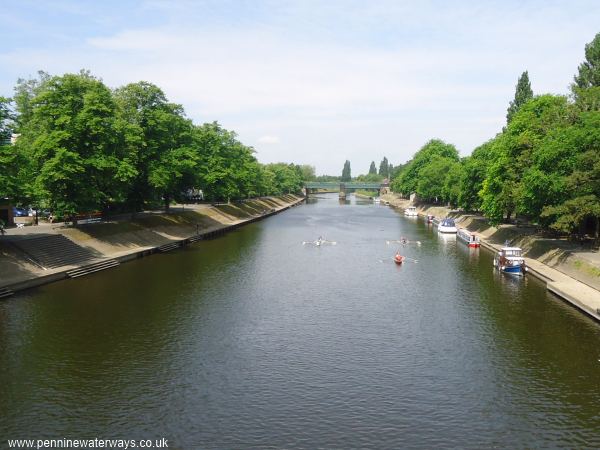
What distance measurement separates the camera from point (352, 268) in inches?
2618

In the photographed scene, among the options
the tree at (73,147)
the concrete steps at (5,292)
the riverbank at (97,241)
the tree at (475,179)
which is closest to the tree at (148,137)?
the riverbank at (97,241)

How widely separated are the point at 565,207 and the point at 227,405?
4656 centimetres

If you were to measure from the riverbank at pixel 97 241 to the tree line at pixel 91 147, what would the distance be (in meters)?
3.89

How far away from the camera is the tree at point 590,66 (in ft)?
342

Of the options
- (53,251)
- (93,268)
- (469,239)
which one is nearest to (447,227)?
(469,239)

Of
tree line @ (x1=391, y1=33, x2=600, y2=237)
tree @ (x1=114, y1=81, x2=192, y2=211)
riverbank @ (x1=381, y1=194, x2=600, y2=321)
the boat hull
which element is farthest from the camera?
tree @ (x1=114, y1=81, x2=192, y2=211)

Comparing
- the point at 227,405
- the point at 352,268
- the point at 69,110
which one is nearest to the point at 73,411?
the point at 227,405

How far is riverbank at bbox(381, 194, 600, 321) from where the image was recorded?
4653 cm

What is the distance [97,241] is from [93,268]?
10715mm

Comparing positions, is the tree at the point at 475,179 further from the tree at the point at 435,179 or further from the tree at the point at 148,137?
the tree at the point at 148,137

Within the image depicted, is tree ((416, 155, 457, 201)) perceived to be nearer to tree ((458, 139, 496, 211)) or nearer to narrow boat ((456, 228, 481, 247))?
tree ((458, 139, 496, 211))

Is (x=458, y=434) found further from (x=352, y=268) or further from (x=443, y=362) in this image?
(x=352, y=268)

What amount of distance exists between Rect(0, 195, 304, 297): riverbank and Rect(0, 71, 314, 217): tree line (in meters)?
3.89

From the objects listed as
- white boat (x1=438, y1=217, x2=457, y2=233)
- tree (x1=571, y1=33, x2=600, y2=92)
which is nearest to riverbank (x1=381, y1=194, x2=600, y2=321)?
white boat (x1=438, y1=217, x2=457, y2=233)
